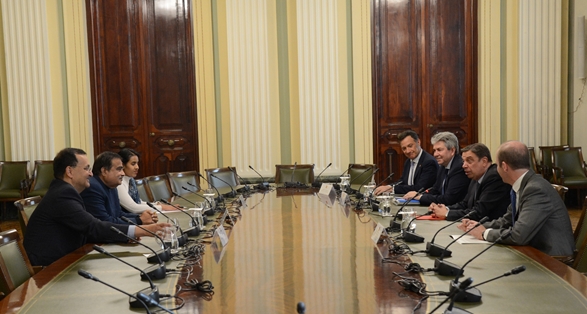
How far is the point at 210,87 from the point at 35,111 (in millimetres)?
2250

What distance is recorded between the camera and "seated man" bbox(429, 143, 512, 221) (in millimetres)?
3958

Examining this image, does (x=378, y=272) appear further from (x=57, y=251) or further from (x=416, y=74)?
(x=416, y=74)

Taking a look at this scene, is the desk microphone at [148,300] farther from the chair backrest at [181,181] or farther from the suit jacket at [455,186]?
the chair backrest at [181,181]

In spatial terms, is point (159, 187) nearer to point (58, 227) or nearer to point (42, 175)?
point (58, 227)

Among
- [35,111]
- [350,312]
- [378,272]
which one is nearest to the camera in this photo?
[350,312]

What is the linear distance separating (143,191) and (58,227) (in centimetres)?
200

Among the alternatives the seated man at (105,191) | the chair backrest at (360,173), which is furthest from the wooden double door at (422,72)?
the seated man at (105,191)

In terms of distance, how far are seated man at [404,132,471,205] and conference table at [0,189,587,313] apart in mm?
1183

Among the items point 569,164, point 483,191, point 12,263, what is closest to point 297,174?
point 483,191

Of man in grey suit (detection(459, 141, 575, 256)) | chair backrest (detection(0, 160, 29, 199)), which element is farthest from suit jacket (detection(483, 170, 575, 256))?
chair backrest (detection(0, 160, 29, 199))

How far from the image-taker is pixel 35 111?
26.9 feet

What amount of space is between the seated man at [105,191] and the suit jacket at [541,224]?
224 centimetres

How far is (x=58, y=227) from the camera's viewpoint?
3.46 metres

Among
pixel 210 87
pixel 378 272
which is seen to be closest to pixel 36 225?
pixel 378 272
